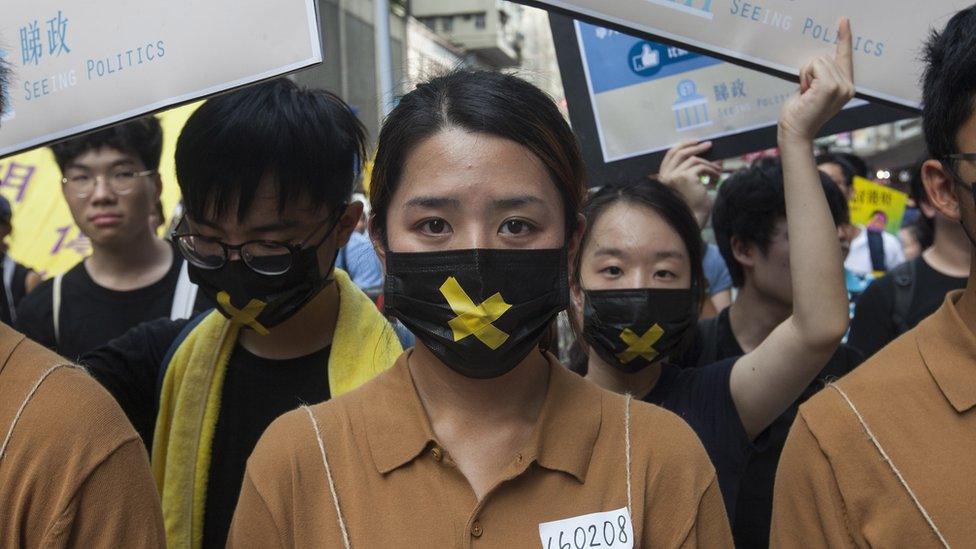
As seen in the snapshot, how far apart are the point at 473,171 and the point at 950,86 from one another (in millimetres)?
924

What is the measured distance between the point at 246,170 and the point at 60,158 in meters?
1.84

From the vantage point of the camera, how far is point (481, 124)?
2020 mm

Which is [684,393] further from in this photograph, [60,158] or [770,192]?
[60,158]

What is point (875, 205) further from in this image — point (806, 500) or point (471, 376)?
point (471, 376)

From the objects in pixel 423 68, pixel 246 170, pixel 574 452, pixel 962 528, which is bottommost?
pixel 962 528

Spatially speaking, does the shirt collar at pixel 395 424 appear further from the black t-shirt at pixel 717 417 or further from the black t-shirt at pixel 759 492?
the black t-shirt at pixel 759 492

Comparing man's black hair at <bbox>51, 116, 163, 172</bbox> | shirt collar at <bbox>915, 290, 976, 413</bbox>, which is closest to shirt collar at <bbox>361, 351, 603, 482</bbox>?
shirt collar at <bbox>915, 290, 976, 413</bbox>

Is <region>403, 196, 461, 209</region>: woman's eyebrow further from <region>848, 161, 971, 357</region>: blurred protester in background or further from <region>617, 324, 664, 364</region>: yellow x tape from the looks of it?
<region>848, 161, 971, 357</region>: blurred protester in background

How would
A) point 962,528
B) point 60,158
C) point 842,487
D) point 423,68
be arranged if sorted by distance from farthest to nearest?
point 60,158, point 423,68, point 842,487, point 962,528

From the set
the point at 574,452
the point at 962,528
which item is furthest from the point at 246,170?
the point at 962,528

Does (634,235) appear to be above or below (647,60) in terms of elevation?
below

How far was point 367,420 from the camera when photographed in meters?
1.96

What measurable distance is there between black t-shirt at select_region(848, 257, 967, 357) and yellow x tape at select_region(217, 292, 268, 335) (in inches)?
98.7

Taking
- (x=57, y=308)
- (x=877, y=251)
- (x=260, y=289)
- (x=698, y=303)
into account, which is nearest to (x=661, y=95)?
(x=698, y=303)
